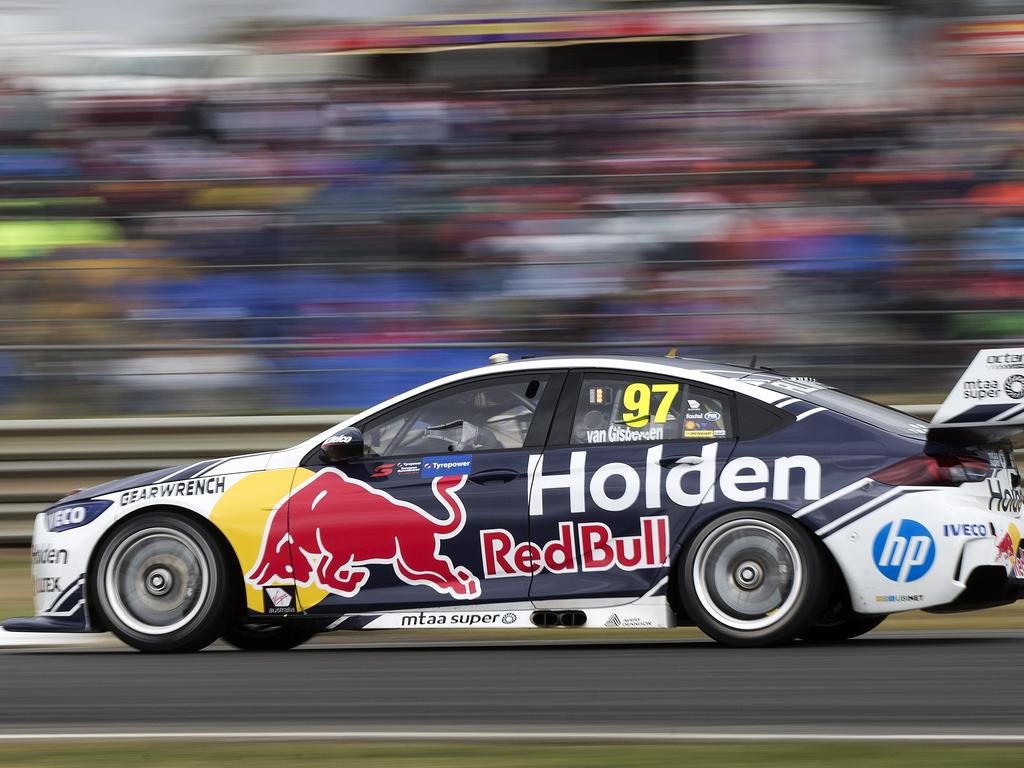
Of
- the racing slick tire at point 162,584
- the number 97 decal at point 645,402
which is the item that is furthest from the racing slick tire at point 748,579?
the racing slick tire at point 162,584

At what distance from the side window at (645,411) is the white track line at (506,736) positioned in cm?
210

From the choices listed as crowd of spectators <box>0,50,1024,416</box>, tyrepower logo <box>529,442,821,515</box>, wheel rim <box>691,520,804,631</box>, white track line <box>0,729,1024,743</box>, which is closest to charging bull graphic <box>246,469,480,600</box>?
tyrepower logo <box>529,442,821,515</box>

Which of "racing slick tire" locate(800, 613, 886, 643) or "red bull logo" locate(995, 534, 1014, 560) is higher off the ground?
"red bull logo" locate(995, 534, 1014, 560)

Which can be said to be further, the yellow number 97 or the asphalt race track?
the yellow number 97

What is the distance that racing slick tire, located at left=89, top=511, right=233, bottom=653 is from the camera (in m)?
6.92

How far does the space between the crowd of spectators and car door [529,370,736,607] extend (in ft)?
12.7

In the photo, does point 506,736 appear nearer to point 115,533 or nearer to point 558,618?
point 558,618

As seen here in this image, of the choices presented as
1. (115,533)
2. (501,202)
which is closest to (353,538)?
(115,533)

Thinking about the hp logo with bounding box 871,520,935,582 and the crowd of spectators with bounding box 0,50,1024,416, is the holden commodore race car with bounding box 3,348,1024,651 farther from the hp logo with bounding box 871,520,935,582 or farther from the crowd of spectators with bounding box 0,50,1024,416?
the crowd of spectators with bounding box 0,50,1024,416

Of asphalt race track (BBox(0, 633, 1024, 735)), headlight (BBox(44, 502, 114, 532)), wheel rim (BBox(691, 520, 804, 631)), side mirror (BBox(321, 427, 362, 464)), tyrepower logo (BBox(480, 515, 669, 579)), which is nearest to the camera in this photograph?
asphalt race track (BBox(0, 633, 1024, 735))

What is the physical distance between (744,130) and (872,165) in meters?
1.14

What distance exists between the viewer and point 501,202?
39.5 feet

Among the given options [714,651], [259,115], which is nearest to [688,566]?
[714,651]

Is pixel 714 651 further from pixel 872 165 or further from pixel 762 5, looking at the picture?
pixel 762 5
